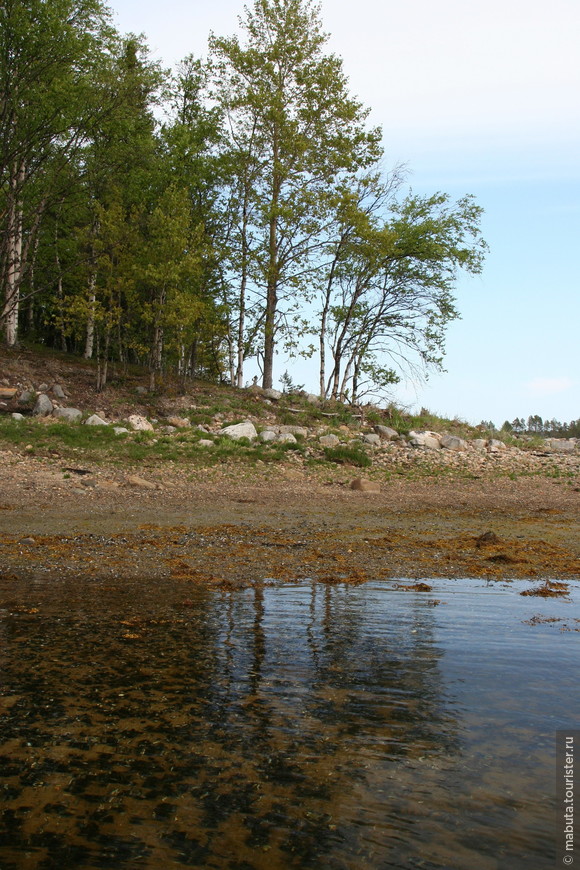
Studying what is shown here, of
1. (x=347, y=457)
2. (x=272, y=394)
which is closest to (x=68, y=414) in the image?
(x=347, y=457)

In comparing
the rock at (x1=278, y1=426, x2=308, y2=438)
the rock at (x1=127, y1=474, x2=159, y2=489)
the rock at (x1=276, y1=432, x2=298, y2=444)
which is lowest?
the rock at (x1=127, y1=474, x2=159, y2=489)

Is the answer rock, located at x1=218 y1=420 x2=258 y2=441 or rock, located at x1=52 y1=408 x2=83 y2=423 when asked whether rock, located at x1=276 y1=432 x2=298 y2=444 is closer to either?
rock, located at x1=218 y1=420 x2=258 y2=441

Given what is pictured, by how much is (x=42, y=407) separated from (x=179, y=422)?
4253mm

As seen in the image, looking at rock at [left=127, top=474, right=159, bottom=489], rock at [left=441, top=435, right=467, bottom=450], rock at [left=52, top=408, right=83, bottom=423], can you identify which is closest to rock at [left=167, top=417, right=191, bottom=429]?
rock at [left=52, top=408, right=83, bottom=423]

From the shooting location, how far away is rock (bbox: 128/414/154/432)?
66.2 ft

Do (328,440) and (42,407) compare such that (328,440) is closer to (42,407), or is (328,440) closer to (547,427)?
(42,407)

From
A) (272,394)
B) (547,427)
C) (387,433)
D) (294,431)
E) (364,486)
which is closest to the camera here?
(364,486)

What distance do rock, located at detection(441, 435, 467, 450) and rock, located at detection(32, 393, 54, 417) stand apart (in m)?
14.0

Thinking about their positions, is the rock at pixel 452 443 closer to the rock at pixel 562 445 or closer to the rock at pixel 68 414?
the rock at pixel 562 445

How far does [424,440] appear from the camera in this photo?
Result: 957 inches

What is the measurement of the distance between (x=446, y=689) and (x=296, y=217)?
86.6ft

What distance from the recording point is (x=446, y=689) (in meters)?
4.29

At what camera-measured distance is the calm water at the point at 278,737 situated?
8.65 feet

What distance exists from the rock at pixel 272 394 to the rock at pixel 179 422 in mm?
5905
